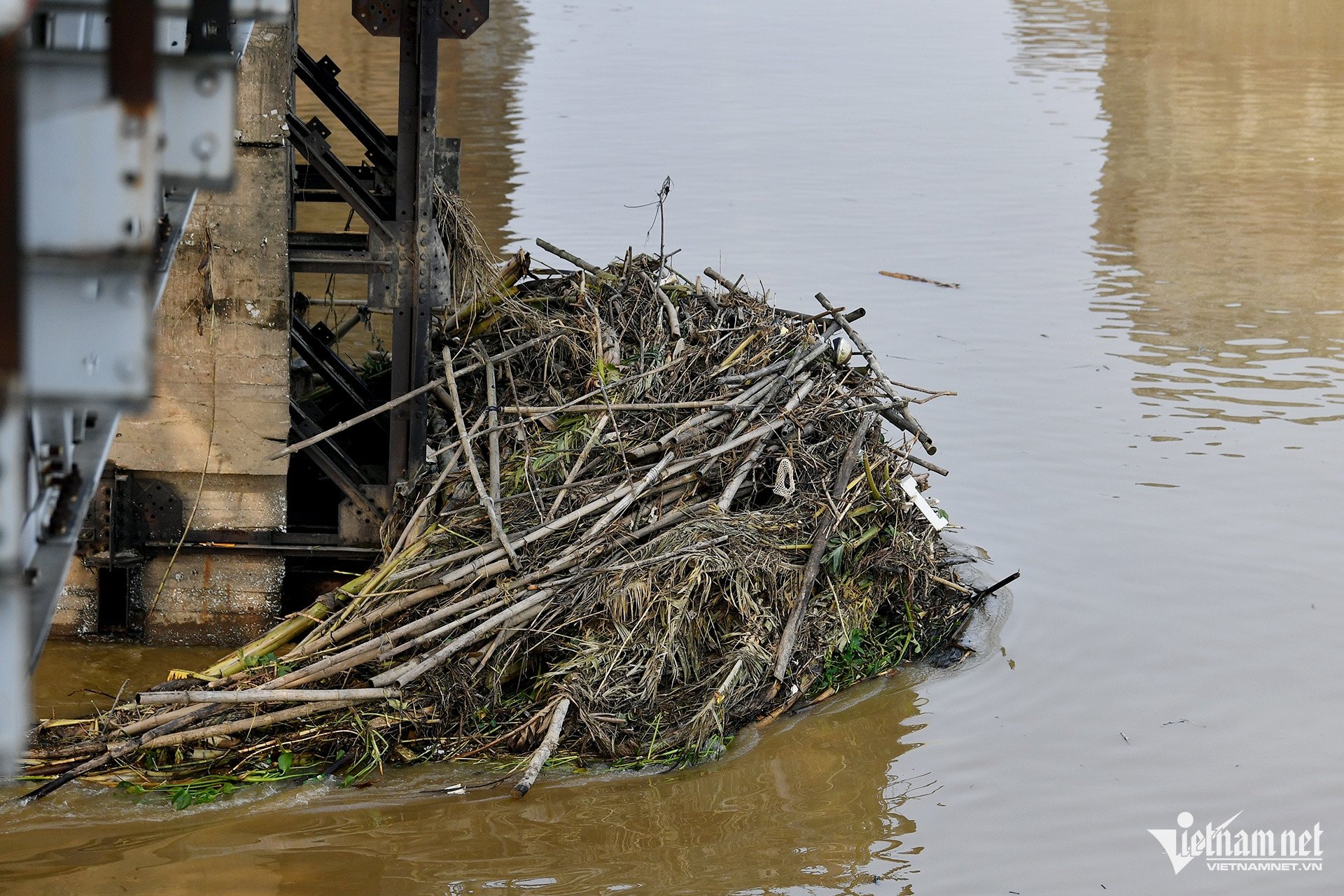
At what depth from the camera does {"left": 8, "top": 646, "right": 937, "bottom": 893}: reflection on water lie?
5992 millimetres

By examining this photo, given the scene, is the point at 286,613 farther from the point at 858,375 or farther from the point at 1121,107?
the point at 1121,107

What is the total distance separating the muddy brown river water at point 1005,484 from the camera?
6309mm

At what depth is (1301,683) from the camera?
814cm

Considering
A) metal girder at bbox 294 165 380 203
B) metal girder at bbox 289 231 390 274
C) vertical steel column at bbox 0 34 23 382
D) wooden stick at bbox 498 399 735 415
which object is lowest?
Result: wooden stick at bbox 498 399 735 415

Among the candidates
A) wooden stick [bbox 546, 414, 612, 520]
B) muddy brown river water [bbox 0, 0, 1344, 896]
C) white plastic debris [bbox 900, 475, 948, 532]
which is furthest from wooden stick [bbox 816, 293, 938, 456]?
wooden stick [bbox 546, 414, 612, 520]

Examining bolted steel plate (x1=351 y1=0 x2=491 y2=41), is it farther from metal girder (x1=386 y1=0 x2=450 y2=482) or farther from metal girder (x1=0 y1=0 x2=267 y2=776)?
metal girder (x1=0 y1=0 x2=267 y2=776)

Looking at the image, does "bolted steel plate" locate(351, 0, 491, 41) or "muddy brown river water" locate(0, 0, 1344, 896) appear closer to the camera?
"muddy brown river water" locate(0, 0, 1344, 896)

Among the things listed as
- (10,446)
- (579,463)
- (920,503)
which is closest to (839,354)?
(920,503)

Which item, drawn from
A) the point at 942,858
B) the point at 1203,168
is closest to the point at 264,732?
the point at 942,858

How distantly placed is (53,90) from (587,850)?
4.40 metres

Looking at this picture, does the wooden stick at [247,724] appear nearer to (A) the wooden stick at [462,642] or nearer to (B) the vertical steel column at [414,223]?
(A) the wooden stick at [462,642]

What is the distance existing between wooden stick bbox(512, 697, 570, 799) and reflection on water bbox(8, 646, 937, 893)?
0.16 meters

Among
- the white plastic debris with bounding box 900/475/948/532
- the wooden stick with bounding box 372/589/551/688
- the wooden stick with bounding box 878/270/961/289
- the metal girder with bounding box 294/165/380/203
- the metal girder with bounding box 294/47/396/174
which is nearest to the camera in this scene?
the wooden stick with bounding box 372/589/551/688
